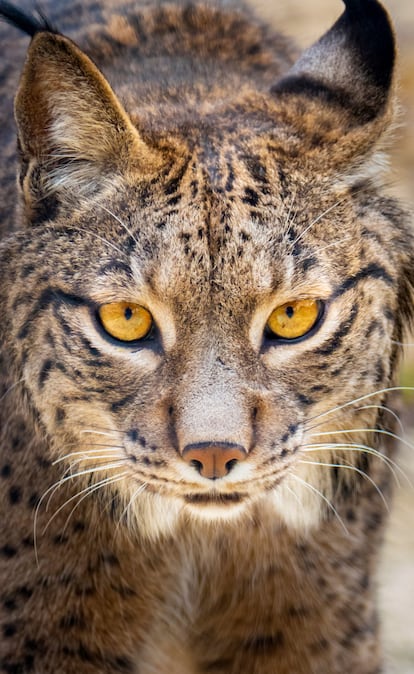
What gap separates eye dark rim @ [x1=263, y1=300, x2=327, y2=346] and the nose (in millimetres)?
345

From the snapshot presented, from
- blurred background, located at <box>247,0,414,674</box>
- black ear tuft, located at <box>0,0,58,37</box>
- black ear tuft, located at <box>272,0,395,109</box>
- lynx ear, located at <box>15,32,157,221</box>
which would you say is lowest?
blurred background, located at <box>247,0,414,674</box>

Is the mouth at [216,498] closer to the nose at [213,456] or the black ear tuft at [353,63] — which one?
the nose at [213,456]

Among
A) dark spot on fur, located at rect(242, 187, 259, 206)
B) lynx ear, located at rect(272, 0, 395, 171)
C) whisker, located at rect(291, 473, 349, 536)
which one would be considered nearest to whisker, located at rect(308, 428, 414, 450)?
whisker, located at rect(291, 473, 349, 536)

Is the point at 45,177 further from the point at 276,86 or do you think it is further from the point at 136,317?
the point at 276,86

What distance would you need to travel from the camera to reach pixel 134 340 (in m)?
3.38

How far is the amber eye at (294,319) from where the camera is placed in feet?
11.0

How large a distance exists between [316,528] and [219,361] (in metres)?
1.11

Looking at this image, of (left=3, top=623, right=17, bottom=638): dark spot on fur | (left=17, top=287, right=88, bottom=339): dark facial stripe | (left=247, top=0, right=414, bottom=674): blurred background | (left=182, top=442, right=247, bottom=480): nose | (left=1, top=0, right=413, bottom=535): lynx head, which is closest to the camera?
(left=182, top=442, right=247, bottom=480): nose

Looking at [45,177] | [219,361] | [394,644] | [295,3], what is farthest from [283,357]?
[295,3]

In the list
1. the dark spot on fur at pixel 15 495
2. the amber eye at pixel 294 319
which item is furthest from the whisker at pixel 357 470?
the dark spot on fur at pixel 15 495

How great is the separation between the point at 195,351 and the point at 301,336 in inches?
13.0

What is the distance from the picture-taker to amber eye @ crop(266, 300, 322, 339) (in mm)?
3352

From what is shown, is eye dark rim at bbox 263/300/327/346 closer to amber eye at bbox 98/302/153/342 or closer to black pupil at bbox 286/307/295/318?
black pupil at bbox 286/307/295/318

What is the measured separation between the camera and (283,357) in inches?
133
